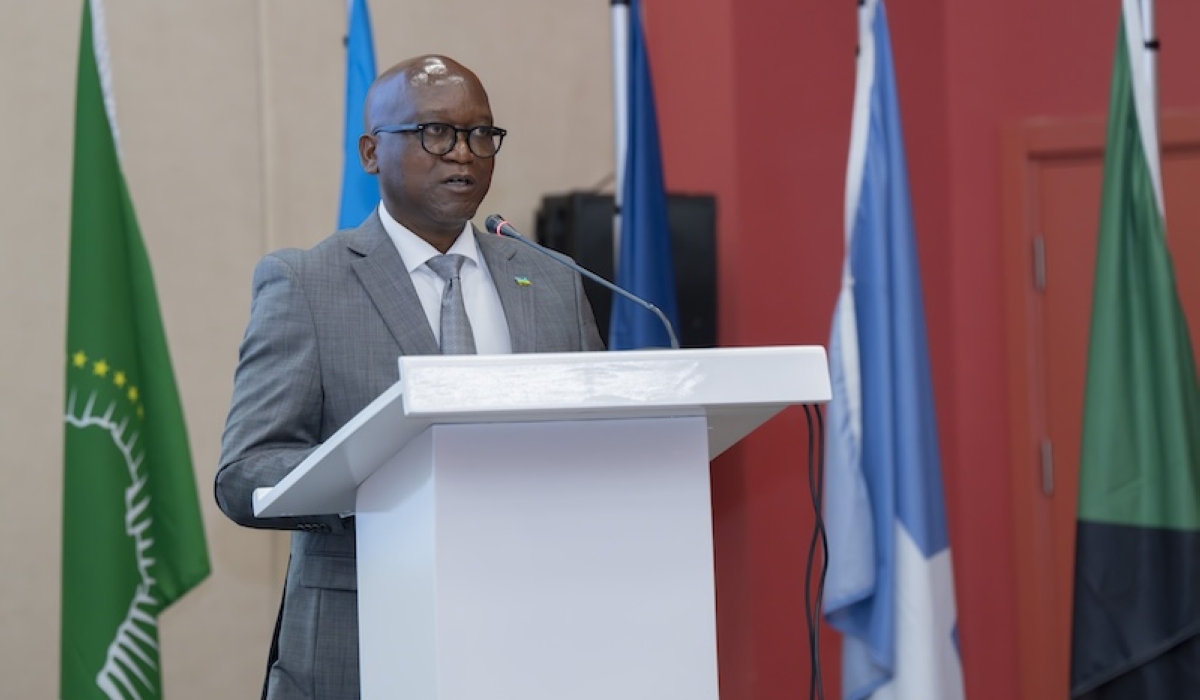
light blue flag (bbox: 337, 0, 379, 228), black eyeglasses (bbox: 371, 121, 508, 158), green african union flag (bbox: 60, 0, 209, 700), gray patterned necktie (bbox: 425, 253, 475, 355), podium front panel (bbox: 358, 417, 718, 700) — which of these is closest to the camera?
podium front panel (bbox: 358, 417, 718, 700)

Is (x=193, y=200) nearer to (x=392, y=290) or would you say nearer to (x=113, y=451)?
(x=113, y=451)

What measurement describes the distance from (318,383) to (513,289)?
0.33 metres

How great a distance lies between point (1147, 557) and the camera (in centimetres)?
345

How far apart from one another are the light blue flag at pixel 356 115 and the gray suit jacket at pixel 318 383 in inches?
57.5

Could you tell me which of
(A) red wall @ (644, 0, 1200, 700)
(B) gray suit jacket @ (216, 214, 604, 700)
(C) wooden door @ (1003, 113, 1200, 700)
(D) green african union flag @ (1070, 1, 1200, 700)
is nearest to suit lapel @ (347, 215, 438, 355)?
(B) gray suit jacket @ (216, 214, 604, 700)

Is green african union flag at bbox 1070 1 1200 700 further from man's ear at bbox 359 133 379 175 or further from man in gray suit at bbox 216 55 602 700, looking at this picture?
man's ear at bbox 359 133 379 175

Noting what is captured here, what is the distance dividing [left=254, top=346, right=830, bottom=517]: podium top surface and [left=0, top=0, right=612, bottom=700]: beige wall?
2298 millimetres

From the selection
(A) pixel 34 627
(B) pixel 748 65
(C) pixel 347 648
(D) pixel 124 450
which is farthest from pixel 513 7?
(C) pixel 347 648

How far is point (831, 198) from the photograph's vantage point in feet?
15.2

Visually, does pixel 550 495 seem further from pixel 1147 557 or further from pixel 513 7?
pixel 513 7

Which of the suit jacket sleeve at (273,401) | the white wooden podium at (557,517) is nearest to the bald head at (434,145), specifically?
the suit jacket sleeve at (273,401)

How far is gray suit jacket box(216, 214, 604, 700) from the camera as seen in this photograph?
75.4 inches

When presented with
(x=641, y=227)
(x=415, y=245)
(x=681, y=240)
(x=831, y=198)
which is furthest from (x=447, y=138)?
(x=831, y=198)

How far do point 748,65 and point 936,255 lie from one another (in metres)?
1.00
